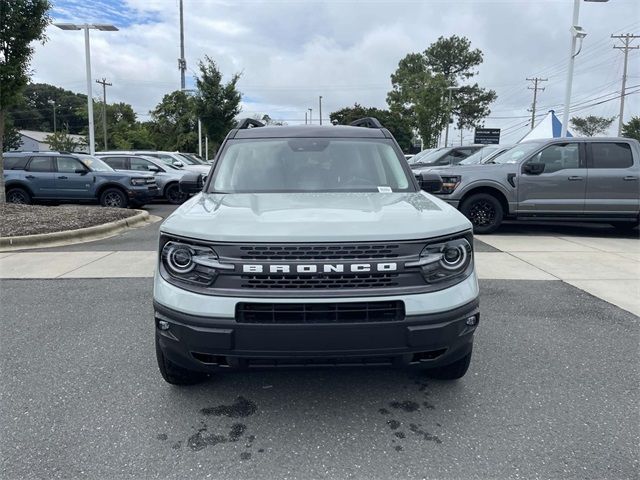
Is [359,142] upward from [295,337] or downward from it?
upward

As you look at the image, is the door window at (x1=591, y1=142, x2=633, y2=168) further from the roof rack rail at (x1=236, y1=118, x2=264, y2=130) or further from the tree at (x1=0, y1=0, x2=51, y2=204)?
the tree at (x1=0, y1=0, x2=51, y2=204)

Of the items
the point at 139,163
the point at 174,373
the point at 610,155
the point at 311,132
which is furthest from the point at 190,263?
the point at 139,163

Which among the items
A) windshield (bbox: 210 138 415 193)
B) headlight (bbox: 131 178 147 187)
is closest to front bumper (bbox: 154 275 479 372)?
windshield (bbox: 210 138 415 193)

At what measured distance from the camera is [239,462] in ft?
8.20

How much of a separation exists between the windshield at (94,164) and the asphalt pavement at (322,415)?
32.8ft

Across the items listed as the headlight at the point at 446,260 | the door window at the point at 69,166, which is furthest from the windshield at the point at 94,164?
the headlight at the point at 446,260

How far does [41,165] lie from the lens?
13258 millimetres

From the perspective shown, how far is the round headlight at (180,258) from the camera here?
8.69ft

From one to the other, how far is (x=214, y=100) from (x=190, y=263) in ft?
88.8

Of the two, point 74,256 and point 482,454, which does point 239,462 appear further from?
point 74,256

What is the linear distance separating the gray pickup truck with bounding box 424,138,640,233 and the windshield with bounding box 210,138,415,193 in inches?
213

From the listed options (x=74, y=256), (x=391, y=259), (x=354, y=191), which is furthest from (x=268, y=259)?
(x=74, y=256)

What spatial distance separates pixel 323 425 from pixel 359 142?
2.37m

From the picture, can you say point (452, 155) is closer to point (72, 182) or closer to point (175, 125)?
point (72, 182)
